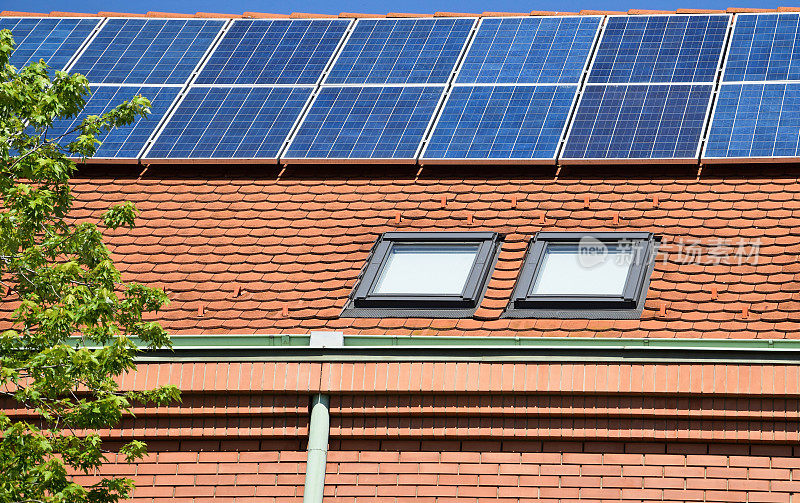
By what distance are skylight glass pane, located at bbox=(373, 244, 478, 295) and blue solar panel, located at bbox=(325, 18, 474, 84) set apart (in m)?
3.63

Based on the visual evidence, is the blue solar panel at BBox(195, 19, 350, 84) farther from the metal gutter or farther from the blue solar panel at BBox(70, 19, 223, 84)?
the metal gutter

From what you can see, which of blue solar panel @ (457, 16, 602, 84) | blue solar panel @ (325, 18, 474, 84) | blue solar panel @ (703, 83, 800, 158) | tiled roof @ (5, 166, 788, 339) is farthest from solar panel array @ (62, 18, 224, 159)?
blue solar panel @ (703, 83, 800, 158)

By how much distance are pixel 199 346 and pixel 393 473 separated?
7.22 feet

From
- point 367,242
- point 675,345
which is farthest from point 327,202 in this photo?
point 675,345

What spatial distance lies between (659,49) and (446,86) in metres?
2.85

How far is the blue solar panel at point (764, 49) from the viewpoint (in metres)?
14.6

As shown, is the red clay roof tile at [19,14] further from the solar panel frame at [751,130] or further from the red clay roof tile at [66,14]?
the solar panel frame at [751,130]

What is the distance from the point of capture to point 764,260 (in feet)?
38.4

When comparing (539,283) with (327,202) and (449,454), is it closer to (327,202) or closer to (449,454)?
(449,454)

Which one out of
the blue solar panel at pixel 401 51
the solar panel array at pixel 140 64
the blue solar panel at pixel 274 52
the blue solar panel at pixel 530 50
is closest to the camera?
the solar panel array at pixel 140 64

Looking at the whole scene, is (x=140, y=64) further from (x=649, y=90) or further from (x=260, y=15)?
(x=649, y=90)

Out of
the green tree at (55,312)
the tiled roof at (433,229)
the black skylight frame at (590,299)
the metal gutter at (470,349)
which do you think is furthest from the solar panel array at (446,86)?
the green tree at (55,312)

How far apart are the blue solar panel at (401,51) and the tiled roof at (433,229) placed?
6.46ft

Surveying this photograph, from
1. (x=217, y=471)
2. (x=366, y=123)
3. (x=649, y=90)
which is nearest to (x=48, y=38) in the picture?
(x=366, y=123)
